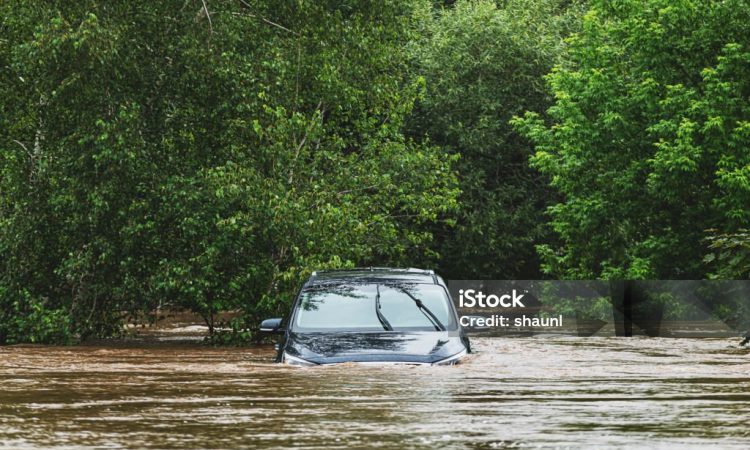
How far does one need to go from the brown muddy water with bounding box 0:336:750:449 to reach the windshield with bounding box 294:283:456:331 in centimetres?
55

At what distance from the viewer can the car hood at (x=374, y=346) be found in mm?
13188

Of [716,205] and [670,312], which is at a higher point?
[716,205]

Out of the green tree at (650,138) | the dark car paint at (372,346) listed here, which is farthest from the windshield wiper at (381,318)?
the green tree at (650,138)

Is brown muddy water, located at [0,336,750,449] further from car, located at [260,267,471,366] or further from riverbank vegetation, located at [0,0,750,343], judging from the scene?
riverbank vegetation, located at [0,0,750,343]

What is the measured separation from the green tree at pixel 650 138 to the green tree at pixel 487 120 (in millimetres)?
3157

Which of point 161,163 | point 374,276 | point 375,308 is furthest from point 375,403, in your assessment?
point 161,163

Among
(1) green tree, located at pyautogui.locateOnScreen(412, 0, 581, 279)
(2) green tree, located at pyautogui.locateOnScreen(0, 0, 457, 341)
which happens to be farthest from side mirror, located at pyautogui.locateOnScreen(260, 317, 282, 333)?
(1) green tree, located at pyautogui.locateOnScreen(412, 0, 581, 279)

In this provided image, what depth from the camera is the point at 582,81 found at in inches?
1547

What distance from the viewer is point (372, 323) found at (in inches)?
548

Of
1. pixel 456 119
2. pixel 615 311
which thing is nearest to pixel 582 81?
pixel 456 119

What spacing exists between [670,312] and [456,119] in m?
16.9

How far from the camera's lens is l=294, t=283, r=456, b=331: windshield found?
13922mm

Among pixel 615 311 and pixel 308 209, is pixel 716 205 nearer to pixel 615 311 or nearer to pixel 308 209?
pixel 615 311

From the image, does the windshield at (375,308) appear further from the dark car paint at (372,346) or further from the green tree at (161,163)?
the green tree at (161,163)
